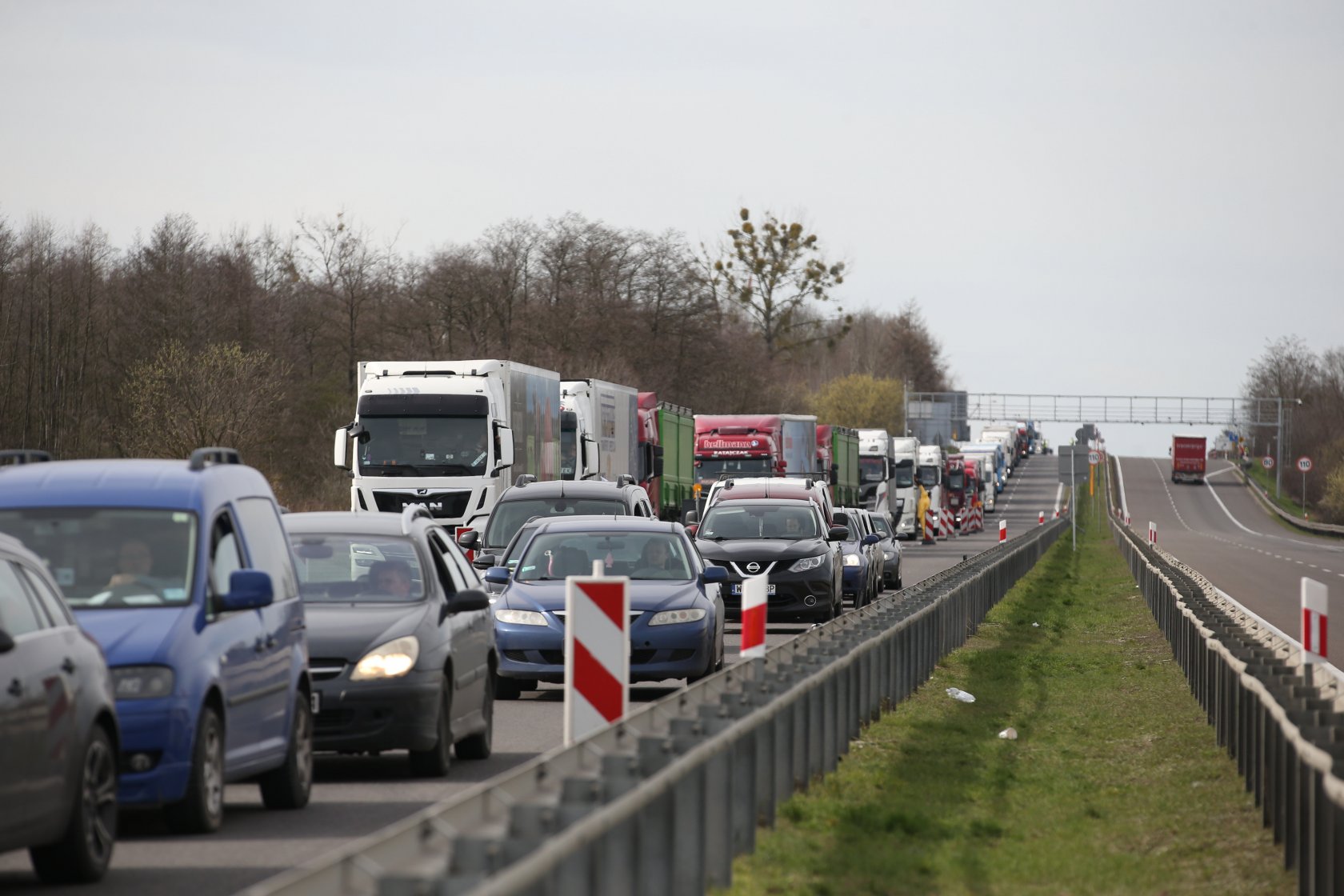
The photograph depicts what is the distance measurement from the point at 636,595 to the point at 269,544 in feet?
23.5

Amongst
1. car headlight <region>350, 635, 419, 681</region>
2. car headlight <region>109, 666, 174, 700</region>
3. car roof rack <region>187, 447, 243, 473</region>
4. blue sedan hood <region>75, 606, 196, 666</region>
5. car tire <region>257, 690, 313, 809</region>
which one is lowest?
car tire <region>257, 690, 313, 809</region>

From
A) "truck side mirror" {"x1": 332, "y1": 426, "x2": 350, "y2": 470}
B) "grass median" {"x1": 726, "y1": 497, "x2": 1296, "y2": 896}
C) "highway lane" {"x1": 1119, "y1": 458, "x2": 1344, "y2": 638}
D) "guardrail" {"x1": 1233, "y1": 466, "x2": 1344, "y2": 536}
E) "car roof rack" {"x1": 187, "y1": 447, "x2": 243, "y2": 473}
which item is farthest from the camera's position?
"guardrail" {"x1": 1233, "y1": 466, "x2": 1344, "y2": 536}

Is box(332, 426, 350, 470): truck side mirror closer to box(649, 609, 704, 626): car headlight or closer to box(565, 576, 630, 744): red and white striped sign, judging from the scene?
box(649, 609, 704, 626): car headlight

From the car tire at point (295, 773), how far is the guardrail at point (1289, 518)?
8515 cm

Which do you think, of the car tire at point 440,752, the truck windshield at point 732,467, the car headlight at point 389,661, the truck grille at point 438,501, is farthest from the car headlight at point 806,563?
the truck windshield at point 732,467

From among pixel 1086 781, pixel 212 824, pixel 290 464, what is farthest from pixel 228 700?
pixel 290 464

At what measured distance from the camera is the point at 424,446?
32.0 m

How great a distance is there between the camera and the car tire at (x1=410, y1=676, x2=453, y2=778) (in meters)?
11.9

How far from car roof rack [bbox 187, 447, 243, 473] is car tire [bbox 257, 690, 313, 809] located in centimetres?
122

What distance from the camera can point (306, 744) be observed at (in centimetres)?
1085

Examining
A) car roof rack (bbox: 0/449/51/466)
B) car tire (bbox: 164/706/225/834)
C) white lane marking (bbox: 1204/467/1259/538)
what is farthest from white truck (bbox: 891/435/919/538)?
car tire (bbox: 164/706/225/834)

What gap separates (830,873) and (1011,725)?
25.7ft

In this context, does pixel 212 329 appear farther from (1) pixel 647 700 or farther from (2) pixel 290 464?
(1) pixel 647 700

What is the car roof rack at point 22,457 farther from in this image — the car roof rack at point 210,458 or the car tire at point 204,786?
the car tire at point 204,786
